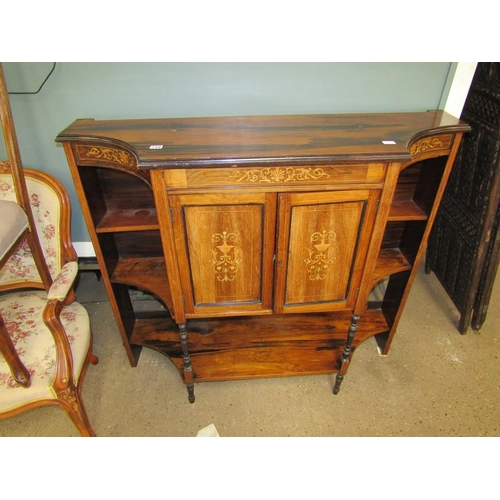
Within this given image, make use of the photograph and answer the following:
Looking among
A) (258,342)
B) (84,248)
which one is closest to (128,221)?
(84,248)

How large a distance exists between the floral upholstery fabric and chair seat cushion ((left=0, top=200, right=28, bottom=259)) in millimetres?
158

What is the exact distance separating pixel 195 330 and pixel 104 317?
2.18ft

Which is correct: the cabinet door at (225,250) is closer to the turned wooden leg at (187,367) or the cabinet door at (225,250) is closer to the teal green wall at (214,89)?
the turned wooden leg at (187,367)

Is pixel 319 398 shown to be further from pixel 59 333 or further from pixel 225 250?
pixel 59 333

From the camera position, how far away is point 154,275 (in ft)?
5.94

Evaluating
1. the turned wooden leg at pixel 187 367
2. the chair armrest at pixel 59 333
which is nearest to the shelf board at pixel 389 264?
the turned wooden leg at pixel 187 367

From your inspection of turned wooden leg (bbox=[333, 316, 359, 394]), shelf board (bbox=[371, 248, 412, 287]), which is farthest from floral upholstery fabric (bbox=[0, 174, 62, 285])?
shelf board (bbox=[371, 248, 412, 287])

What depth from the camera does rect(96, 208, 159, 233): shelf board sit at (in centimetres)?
159

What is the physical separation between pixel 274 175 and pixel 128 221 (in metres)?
0.75

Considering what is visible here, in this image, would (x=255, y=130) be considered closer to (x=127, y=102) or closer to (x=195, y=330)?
(x=127, y=102)

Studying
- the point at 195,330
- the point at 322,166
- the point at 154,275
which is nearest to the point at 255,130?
the point at 322,166

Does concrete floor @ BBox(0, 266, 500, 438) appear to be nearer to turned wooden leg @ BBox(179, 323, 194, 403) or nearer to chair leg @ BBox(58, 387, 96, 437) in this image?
turned wooden leg @ BBox(179, 323, 194, 403)

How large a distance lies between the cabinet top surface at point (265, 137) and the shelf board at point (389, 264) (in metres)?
0.66

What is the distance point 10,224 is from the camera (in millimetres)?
1394
